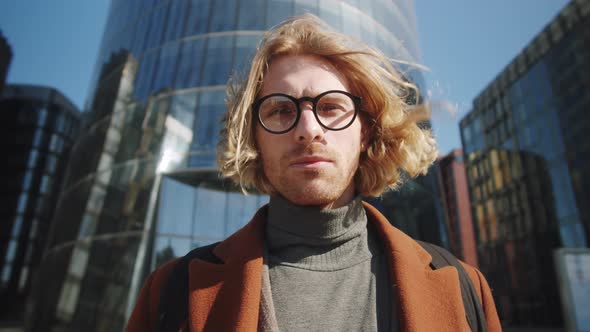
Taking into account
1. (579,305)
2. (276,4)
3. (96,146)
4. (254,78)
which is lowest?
(579,305)

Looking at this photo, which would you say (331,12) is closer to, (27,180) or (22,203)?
(27,180)

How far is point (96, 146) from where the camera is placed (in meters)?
13.2

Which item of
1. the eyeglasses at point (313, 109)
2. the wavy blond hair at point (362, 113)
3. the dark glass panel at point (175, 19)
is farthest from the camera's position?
the dark glass panel at point (175, 19)

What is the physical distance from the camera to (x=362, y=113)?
1892 mm

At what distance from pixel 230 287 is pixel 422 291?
2.36 feet

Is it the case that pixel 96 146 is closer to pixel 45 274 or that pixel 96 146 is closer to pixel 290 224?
pixel 45 274

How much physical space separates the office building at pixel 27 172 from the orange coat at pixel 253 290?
4483 centimetres

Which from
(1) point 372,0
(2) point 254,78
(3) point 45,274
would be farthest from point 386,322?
(3) point 45,274

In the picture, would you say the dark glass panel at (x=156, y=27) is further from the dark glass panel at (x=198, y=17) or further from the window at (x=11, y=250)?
the window at (x=11, y=250)

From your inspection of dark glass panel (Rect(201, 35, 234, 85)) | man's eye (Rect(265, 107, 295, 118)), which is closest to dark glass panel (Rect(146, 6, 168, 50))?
dark glass panel (Rect(201, 35, 234, 85))

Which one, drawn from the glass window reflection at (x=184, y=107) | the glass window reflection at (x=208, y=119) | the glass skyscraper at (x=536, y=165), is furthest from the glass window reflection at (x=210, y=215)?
the glass skyscraper at (x=536, y=165)

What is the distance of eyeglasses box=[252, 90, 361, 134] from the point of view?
1571 mm

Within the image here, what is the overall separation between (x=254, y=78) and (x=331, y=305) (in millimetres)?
1037

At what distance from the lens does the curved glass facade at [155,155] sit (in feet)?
32.1
